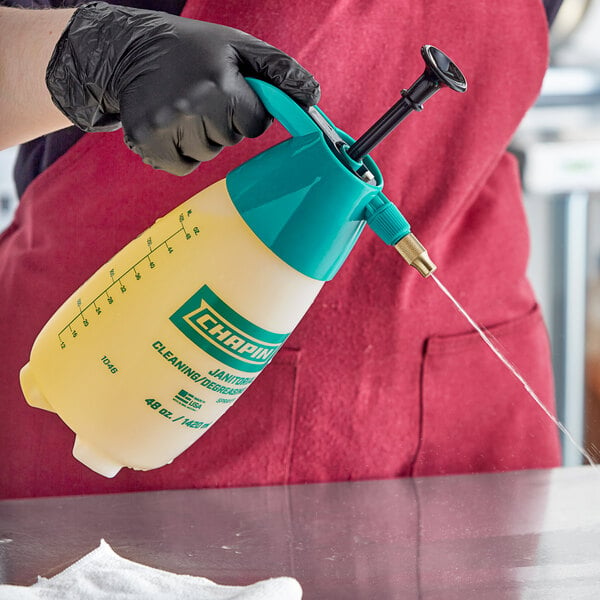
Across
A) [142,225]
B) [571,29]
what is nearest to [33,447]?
[142,225]

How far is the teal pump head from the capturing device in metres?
0.53

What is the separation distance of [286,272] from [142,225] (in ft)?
0.96

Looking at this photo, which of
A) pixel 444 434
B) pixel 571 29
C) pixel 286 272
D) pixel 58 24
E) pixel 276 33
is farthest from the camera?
pixel 571 29

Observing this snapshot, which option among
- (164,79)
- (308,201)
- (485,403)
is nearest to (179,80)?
(164,79)

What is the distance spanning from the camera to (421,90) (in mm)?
532

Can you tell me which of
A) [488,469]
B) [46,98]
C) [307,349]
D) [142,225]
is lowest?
[488,469]

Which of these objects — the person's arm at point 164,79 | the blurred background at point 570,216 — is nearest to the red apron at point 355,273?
the person's arm at point 164,79

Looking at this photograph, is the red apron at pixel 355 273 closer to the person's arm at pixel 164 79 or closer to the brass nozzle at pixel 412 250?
the person's arm at pixel 164 79

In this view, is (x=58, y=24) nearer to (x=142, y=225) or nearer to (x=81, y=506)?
(x=142, y=225)

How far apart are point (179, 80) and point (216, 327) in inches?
6.2

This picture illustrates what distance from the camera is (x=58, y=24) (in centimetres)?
67

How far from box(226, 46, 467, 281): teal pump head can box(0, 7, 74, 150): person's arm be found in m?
0.23

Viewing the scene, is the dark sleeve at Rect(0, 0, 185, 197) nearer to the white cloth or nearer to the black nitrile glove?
the black nitrile glove

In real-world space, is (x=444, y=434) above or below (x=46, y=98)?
below
